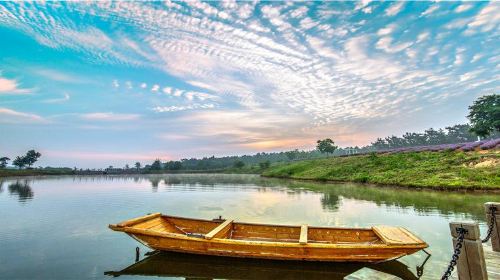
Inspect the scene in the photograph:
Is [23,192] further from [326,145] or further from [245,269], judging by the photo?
[326,145]

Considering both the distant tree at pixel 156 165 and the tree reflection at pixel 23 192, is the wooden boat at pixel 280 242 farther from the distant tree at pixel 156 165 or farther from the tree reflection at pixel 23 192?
the distant tree at pixel 156 165

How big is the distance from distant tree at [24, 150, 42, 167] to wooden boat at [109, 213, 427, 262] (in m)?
142

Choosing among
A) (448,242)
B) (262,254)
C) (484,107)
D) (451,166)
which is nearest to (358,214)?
(448,242)

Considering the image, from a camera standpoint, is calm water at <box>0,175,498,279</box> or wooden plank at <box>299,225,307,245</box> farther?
calm water at <box>0,175,498,279</box>

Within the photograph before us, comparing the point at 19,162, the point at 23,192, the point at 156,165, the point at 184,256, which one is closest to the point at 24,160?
the point at 19,162

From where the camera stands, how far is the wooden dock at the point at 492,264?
6.19m

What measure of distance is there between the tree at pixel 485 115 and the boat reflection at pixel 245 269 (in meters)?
46.3

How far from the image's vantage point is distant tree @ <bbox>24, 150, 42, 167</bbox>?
388 ft

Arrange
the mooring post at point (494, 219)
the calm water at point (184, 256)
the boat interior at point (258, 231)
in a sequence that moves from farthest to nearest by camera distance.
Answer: the boat interior at point (258, 231), the calm water at point (184, 256), the mooring post at point (494, 219)

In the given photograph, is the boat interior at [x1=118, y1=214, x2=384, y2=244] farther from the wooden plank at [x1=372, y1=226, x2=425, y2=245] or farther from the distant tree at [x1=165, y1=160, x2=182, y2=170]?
the distant tree at [x1=165, y1=160, x2=182, y2=170]

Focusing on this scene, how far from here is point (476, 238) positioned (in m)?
4.80

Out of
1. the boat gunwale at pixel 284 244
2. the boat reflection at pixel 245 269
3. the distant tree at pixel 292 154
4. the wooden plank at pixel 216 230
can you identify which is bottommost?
the boat reflection at pixel 245 269

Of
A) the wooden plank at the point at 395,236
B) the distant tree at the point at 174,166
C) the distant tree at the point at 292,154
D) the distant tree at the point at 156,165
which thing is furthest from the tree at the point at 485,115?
the distant tree at the point at 156,165

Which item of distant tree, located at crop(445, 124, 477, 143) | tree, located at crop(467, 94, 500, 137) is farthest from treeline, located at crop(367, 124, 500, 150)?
tree, located at crop(467, 94, 500, 137)
